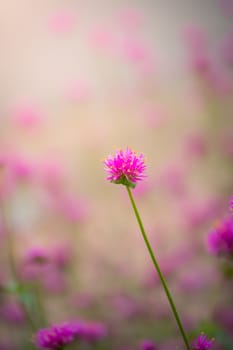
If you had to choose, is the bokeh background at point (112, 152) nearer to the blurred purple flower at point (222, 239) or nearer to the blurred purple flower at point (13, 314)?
the blurred purple flower at point (13, 314)

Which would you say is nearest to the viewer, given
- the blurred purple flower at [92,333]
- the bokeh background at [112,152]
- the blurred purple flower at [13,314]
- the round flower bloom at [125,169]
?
the round flower bloom at [125,169]

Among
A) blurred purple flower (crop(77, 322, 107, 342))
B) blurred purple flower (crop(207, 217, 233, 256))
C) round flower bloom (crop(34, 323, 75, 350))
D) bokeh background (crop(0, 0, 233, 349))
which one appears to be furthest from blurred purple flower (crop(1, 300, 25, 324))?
blurred purple flower (crop(207, 217, 233, 256))

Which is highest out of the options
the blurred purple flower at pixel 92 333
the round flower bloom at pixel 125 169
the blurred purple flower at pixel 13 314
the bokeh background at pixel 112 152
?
the bokeh background at pixel 112 152

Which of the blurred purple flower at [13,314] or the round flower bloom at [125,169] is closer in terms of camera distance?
the round flower bloom at [125,169]

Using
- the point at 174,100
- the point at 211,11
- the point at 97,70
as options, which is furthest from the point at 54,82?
the point at 211,11

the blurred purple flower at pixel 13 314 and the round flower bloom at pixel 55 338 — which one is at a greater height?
the blurred purple flower at pixel 13 314

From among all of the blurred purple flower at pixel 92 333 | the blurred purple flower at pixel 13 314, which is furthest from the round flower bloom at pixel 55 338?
the blurred purple flower at pixel 13 314

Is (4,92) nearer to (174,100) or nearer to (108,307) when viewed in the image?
(174,100)

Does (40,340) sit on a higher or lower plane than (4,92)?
lower
